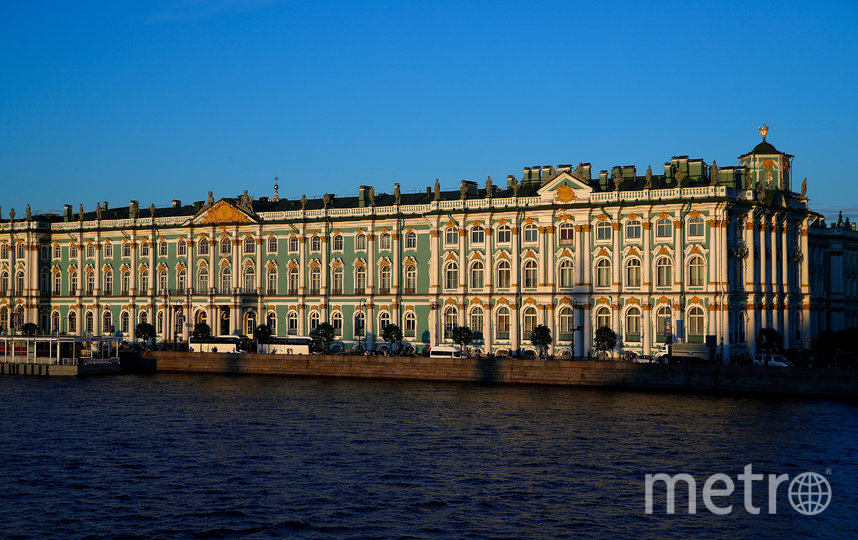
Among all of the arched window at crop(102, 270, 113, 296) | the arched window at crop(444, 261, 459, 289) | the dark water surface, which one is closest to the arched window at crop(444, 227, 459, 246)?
the arched window at crop(444, 261, 459, 289)

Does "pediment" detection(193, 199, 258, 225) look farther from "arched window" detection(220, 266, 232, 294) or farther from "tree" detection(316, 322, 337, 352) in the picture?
"tree" detection(316, 322, 337, 352)

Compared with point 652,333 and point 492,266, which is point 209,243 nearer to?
point 492,266

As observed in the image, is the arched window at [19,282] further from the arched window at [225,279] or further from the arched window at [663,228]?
the arched window at [663,228]

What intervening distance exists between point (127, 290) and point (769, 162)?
5346 centimetres

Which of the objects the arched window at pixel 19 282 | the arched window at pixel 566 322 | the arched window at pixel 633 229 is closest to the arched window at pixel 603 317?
the arched window at pixel 566 322

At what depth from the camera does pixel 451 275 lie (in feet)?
256

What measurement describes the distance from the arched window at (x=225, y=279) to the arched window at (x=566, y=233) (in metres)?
29.1

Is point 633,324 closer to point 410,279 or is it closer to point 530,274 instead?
point 530,274

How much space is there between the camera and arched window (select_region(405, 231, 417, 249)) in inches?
3137

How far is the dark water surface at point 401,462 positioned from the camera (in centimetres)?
2867

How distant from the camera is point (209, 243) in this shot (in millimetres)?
88812

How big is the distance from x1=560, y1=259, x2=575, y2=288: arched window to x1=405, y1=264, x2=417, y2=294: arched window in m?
11.8

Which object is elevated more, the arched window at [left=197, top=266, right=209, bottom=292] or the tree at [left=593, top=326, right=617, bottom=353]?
the arched window at [left=197, top=266, right=209, bottom=292]

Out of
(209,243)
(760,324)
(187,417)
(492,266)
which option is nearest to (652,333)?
(760,324)
